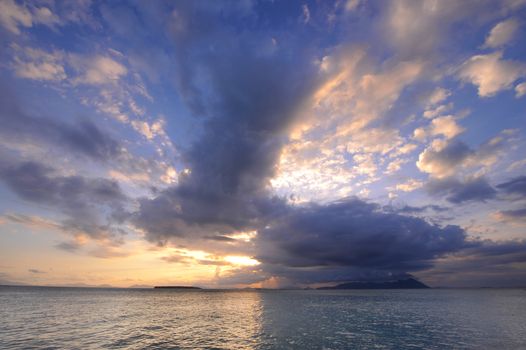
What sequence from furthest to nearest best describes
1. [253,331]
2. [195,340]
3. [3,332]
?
[253,331], [3,332], [195,340]

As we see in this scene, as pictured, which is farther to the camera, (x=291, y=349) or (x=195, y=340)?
(x=195, y=340)

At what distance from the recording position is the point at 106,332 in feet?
189

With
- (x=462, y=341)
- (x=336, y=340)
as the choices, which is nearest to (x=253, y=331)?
(x=336, y=340)

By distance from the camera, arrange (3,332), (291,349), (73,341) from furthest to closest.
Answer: (3,332), (73,341), (291,349)

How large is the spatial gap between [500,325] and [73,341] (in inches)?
3661

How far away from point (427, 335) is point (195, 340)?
148 feet

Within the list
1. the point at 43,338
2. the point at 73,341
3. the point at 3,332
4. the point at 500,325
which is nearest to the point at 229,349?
the point at 73,341

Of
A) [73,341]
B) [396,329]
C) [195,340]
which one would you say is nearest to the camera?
[73,341]

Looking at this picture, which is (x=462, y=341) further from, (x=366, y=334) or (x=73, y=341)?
(x=73, y=341)

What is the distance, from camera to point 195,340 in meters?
51.6

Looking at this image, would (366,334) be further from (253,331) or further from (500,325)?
(500,325)

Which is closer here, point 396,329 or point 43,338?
point 43,338

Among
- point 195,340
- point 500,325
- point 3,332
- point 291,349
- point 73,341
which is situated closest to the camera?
point 291,349

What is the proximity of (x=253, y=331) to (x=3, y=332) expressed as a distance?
158ft
